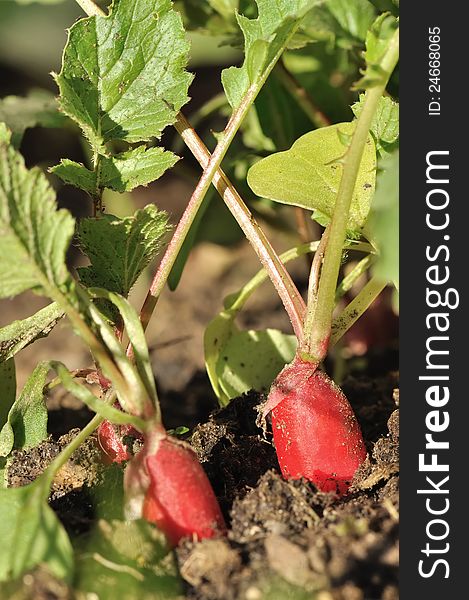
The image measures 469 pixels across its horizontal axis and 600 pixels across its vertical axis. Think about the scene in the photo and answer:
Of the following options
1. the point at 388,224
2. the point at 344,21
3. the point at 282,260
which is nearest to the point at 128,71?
the point at 282,260

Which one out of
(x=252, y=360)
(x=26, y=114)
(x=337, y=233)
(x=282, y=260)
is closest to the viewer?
(x=337, y=233)

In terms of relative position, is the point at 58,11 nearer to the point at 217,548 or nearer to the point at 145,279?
the point at 145,279

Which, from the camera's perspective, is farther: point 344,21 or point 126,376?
point 344,21

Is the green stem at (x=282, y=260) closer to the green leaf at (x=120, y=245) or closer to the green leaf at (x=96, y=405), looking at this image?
the green leaf at (x=120, y=245)

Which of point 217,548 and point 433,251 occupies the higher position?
point 433,251

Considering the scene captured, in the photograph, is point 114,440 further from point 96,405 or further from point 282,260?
point 282,260

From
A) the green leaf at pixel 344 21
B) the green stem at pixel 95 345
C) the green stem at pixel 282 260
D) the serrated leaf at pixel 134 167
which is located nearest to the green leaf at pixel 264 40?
the serrated leaf at pixel 134 167

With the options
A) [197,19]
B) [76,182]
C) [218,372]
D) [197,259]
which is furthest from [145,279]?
[76,182]
